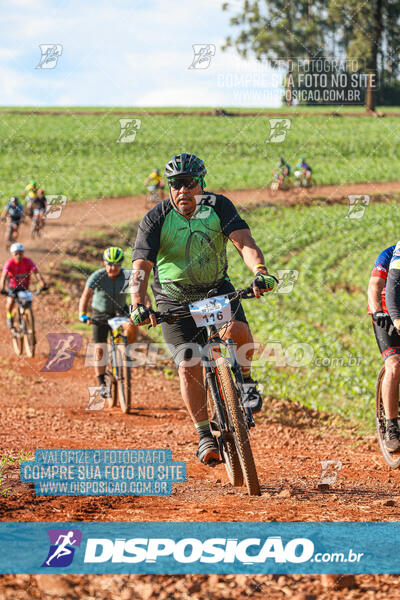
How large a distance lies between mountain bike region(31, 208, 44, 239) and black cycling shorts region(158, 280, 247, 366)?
21.1 metres

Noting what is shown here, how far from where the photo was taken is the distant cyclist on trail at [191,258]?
5316 millimetres

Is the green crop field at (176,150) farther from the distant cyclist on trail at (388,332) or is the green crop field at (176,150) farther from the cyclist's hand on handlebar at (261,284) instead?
the cyclist's hand on handlebar at (261,284)

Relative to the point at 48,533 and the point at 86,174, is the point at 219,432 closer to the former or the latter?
the point at 48,533

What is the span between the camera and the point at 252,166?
153 ft

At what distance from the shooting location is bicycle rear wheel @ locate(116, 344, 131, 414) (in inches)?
383

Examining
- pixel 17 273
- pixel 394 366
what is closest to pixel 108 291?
pixel 17 273

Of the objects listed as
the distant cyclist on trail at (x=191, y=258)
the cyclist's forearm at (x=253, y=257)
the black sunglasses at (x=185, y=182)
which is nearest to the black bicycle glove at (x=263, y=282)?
the distant cyclist on trail at (x=191, y=258)

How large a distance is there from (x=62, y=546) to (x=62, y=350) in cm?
1116

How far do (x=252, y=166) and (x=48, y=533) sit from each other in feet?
146

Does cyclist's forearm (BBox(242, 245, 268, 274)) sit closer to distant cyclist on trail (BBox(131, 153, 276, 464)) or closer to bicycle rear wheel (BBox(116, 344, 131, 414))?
distant cyclist on trail (BBox(131, 153, 276, 464))

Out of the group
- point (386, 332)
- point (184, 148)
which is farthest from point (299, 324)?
point (184, 148)

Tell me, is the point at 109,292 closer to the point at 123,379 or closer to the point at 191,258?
the point at 123,379

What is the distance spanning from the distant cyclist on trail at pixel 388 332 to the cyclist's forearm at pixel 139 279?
216cm

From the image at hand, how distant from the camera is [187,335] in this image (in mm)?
5426
